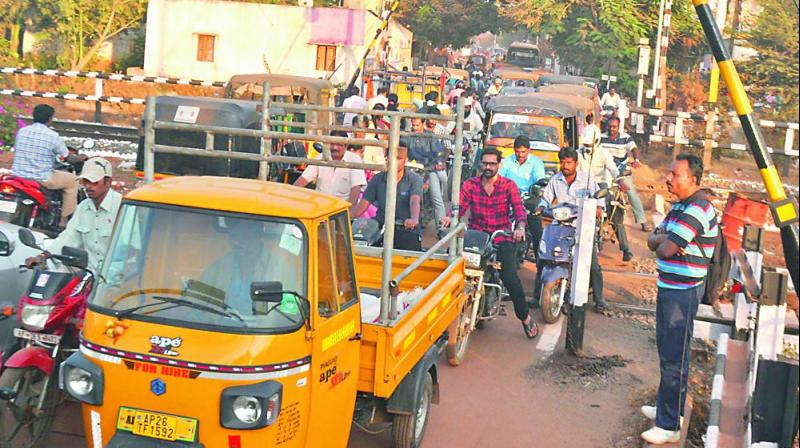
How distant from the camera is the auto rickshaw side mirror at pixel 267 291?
16.5 feet

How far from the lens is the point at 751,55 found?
18.8 feet

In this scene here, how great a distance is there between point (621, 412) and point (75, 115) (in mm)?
21597

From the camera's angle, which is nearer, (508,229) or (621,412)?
(621,412)

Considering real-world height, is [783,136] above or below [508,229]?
above

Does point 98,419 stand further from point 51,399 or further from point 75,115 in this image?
point 75,115

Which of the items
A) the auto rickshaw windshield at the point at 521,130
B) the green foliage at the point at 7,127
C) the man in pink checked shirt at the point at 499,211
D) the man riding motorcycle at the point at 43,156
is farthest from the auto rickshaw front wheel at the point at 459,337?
the green foliage at the point at 7,127

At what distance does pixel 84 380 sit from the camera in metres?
5.25

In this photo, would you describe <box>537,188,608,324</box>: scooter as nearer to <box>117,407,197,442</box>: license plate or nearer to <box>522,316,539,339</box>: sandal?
<box>522,316,539,339</box>: sandal

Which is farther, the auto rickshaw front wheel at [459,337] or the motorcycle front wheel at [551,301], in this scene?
the motorcycle front wheel at [551,301]

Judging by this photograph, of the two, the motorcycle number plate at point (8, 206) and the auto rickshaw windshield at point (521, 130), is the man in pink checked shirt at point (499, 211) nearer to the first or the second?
the motorcycle number plate at point (8, 206)

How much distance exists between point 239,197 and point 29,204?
606cm

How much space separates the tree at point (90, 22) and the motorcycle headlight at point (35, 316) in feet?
95.8

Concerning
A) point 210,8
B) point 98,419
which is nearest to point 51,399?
point 98,419

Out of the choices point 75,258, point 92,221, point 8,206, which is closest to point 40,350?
point 75,258
